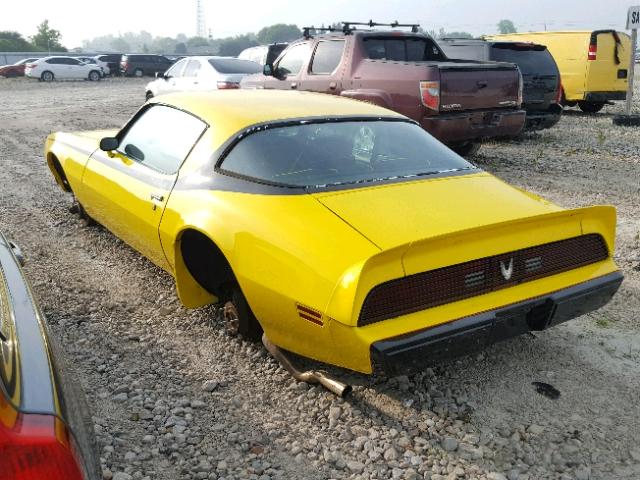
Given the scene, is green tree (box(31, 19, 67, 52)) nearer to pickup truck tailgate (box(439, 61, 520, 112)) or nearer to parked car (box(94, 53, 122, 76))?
parked car (box(94, 53, 122, 76))

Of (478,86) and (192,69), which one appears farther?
(192,69)

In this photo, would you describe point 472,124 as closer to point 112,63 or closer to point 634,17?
point 634,17

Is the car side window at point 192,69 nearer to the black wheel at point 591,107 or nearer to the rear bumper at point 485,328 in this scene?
the black wheel at point 591,107

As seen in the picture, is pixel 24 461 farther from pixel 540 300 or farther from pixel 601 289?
pixel 601 289

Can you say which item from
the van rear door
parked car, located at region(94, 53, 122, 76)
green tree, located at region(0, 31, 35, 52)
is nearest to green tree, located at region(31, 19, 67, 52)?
green tree, located at region(0, 31, 35, 52)

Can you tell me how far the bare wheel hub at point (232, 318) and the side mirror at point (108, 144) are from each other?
1.67 meters

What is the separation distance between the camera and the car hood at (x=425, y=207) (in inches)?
107

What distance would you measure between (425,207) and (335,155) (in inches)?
29.1

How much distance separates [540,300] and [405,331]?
2.47 feet

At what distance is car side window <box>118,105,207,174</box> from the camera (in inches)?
150

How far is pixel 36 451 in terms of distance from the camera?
1.29 metres

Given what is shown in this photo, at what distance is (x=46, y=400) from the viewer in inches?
56.6

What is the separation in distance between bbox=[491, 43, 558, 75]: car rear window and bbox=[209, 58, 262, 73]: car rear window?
5.46 meters

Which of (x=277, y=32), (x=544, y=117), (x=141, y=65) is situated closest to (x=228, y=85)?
(x=544, y=117)
